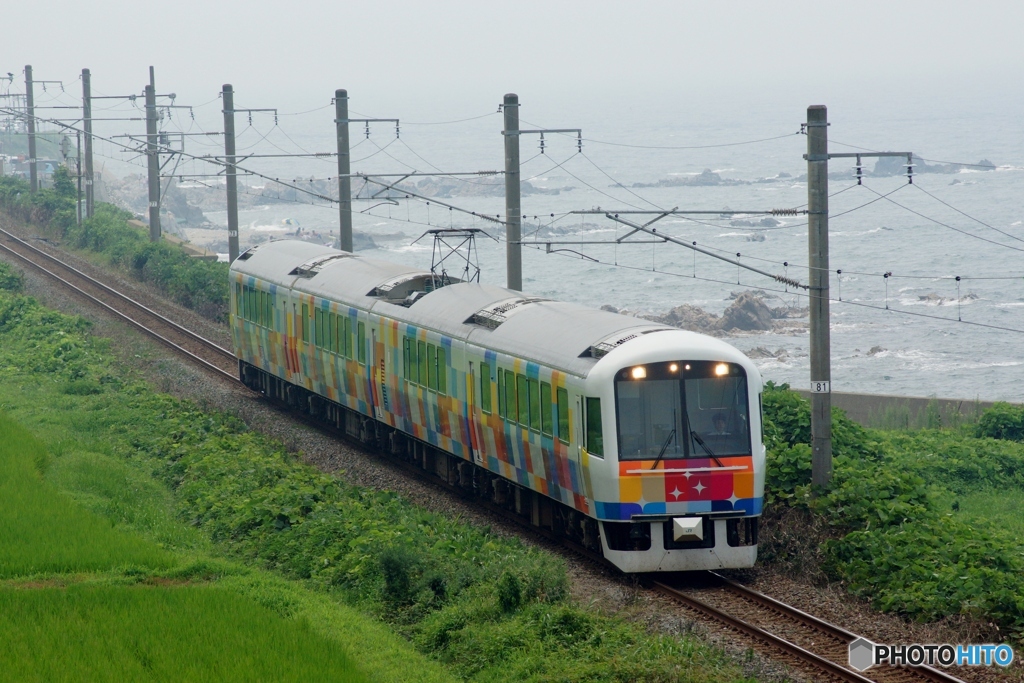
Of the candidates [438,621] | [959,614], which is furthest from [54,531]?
[959,614]

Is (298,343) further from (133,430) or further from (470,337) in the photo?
(470,337)

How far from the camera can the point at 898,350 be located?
57.2 meters

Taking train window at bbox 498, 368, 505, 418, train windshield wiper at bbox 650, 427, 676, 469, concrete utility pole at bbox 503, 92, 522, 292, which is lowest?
train windshield wiper at bbox 650, 427, 676, 469

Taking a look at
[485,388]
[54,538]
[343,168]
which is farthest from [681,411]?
[343,168]

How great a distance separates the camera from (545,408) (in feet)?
53.7

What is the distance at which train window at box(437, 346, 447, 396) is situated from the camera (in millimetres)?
19531

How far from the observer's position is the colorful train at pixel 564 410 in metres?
14.9

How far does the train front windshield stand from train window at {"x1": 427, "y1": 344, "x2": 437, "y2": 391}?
5.56m

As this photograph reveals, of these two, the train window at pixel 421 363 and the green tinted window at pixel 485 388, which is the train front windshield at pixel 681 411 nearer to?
the green tinted window at pixel 485 388

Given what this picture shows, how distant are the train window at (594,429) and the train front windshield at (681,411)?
0.23m

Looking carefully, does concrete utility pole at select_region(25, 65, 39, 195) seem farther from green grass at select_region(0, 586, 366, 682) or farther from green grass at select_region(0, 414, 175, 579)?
green grass at select_region(0, 586, 366, 682)

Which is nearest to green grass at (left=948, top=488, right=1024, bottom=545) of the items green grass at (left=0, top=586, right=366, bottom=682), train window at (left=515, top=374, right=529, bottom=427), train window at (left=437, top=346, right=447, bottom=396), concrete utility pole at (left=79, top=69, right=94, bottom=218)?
train window at (left=515, top=374, right=529, bottom=427)

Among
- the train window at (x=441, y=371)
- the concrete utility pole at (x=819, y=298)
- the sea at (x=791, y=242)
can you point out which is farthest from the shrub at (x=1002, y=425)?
the train window at (x=441, y=371)

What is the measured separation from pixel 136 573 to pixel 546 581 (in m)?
4.54
